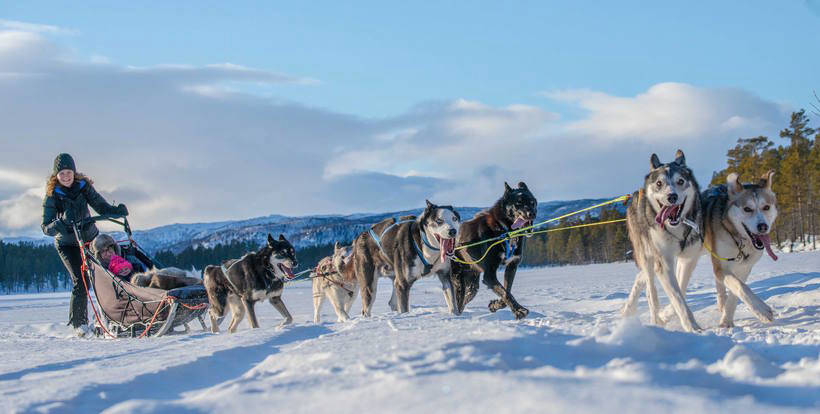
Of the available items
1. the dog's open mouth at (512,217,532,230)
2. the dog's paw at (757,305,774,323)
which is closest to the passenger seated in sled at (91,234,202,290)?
the dog's open mouth at (512,217,532,230)

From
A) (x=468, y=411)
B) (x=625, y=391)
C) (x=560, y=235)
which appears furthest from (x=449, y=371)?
(x=560, y=235)

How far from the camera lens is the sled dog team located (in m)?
5.09

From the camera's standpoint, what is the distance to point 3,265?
77.1 meters

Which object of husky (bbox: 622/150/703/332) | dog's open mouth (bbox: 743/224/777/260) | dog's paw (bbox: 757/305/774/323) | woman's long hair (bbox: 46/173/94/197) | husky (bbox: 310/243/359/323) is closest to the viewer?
husky (bbox: 622/150/703/332)

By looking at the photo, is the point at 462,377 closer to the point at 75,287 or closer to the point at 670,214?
the point at 670,214

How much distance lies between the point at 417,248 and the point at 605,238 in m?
64.4

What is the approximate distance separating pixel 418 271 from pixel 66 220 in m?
3.81

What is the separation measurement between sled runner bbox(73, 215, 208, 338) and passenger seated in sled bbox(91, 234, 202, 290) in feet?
0.37

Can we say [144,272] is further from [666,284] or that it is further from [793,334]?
[793,334]

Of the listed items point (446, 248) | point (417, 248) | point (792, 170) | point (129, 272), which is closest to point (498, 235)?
point (446, 248)

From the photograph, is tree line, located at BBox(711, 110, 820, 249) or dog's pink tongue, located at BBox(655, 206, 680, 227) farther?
tree line, located at BBox(711, 110, 820, 249)

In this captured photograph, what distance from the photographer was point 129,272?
788 centimetres

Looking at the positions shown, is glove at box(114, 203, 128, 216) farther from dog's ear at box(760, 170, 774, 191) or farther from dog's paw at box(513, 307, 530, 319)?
dog's ear at box(760, 170, 774, 191)

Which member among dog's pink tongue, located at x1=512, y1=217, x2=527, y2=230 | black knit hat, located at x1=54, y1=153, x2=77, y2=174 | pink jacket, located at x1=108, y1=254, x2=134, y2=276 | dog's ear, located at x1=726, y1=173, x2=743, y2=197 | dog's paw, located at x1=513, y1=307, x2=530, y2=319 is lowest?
dog's paw, located at x1=513, y1=307, x2=530, y2=319
